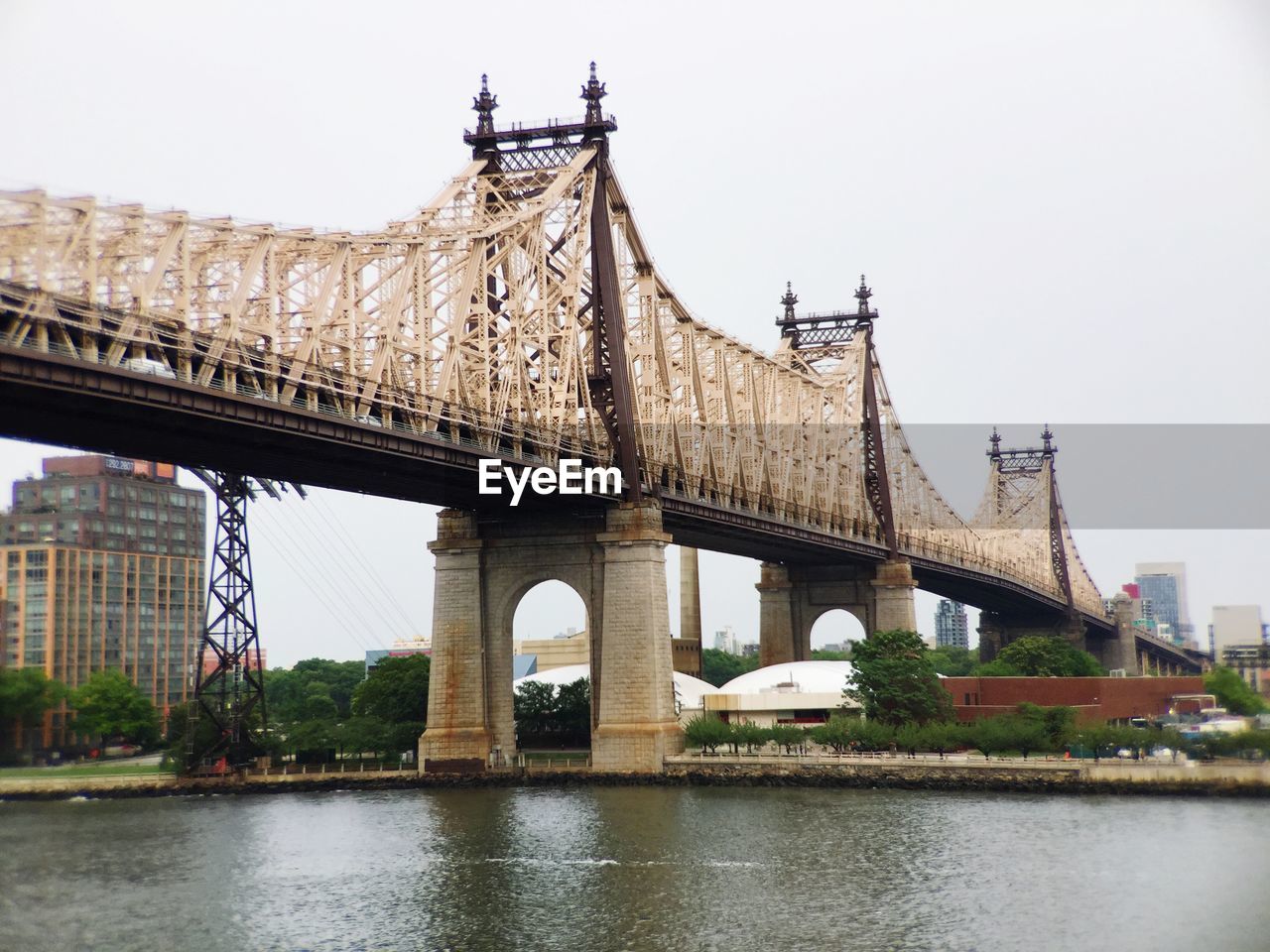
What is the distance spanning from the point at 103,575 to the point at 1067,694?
5274cm

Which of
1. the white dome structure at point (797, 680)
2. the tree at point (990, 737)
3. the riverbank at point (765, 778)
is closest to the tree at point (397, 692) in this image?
the riverbank at point (765, 778)

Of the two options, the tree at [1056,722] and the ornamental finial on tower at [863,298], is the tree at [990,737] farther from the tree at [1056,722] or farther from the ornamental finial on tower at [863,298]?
the ornamental finial on tower at [863,298]

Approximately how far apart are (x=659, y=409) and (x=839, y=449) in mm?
35423

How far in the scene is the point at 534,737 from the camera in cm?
8838

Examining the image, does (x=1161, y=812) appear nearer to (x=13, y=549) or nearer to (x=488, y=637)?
(x=488, y=637)

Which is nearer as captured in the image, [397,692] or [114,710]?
[114,710]

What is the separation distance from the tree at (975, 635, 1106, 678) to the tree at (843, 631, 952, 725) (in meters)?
34.0

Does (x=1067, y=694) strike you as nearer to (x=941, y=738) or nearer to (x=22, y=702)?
(x=941, y=738)

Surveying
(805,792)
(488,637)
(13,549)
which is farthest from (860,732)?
(13,549)

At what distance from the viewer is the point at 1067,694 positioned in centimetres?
8644

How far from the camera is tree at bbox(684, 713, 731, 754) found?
7400cm

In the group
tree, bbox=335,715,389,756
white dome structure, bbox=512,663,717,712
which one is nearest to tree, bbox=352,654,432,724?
tree, bbox=335,715,389,756

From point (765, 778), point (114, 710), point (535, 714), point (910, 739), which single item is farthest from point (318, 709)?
point (910, 739)

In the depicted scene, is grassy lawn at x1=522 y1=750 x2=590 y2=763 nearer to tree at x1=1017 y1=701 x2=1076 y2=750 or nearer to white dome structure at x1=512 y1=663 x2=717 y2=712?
white dome structure at x1=512 y1=663 x2=717 y2=712
